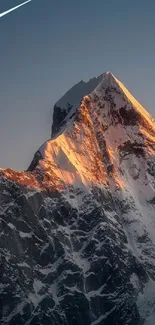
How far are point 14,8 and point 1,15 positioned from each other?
4960 mm

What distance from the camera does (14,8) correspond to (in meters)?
133

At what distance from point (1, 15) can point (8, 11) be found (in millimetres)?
3451

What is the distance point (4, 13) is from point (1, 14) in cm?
90

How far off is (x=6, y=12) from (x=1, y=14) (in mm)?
1968

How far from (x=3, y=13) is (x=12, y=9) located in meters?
3.10

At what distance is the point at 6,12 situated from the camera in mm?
131375

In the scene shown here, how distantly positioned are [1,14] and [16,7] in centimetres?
520

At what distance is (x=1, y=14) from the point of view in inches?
5103

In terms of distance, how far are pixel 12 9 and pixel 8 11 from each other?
89 cm

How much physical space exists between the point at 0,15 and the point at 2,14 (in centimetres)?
73

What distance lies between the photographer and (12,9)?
13275cm

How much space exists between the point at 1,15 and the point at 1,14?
0.56m

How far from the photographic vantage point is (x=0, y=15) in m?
129
